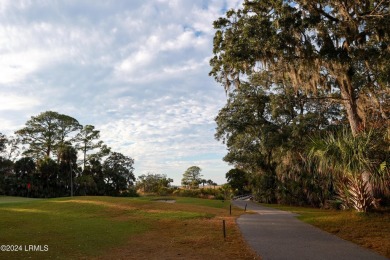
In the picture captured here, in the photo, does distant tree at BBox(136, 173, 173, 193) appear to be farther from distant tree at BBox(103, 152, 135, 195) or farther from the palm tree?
the palm tree

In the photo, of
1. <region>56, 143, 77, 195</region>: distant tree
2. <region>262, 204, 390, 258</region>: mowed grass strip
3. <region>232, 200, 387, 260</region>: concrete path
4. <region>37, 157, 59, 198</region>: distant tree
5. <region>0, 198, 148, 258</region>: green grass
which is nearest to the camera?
<region>232, 200, 387, 260</region>: concrete path

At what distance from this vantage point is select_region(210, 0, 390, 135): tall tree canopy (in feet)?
45.7

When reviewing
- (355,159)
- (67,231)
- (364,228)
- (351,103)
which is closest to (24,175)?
(67,231)

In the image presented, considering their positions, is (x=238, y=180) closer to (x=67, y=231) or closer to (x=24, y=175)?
(x=24, y=175)

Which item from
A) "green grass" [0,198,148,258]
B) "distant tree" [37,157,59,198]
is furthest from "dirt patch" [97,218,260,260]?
"distant tree" [37,157,59,198]

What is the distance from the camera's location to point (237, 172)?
181 feet

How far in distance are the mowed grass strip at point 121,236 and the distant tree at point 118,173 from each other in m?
33.4

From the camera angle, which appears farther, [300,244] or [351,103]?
[351,103]

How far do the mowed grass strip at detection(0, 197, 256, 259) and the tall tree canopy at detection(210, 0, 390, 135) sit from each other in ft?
26.0

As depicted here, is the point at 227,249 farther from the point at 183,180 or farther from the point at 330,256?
the point at 183,180

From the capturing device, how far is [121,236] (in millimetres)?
12789

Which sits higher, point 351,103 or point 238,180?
point 351,103

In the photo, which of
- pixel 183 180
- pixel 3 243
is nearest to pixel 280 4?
pixel 3 243

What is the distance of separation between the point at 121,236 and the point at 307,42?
40.1ft
